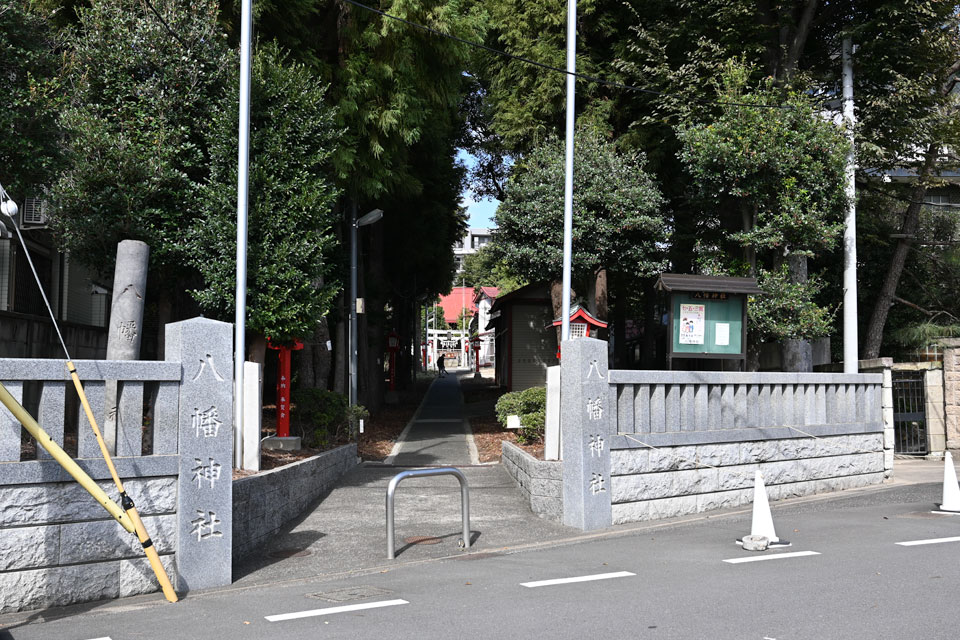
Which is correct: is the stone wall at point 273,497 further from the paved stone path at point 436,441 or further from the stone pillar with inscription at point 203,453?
the paved stone path at point 436,441

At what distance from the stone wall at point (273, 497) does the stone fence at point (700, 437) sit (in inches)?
139

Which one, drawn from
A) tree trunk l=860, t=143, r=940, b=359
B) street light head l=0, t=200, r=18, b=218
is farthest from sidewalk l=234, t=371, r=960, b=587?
tree trunk l=860, t=143, r=940, b=359

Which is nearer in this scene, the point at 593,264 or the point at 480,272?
the point at 593,264

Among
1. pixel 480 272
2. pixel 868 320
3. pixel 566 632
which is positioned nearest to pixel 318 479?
pixel 566 632

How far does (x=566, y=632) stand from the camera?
5906 millimetres

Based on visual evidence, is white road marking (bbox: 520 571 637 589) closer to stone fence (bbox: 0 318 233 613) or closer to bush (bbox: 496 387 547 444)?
stone fence (bbox: 0 318 233 613)

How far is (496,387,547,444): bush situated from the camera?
15.5m

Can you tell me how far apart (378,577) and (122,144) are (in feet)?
28.4

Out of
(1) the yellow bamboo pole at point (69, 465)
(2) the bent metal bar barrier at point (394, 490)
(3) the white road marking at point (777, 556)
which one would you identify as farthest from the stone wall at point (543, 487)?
(1) the yellow bamboo pole at point (69, 465)

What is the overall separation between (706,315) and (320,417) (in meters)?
7.12

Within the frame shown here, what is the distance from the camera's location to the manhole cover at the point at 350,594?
7.14 metres

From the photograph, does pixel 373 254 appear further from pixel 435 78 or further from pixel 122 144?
pixel 122 144

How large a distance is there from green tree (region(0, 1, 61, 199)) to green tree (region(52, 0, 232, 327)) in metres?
0.30

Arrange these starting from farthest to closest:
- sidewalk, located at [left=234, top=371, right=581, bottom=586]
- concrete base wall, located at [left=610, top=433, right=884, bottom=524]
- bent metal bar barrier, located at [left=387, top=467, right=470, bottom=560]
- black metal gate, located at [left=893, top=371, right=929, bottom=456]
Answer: black metal gate, located at [left=893, top=371, right=929, bottom=456] < concrete base wall, located at [left=610, top=433, right=884, bottom=524] < sidewalk, located at [left=234, top=371, right=581, bottom=586] < bent metal bar barrier, located at [left=387, top=467, right=470, bottom=560]
